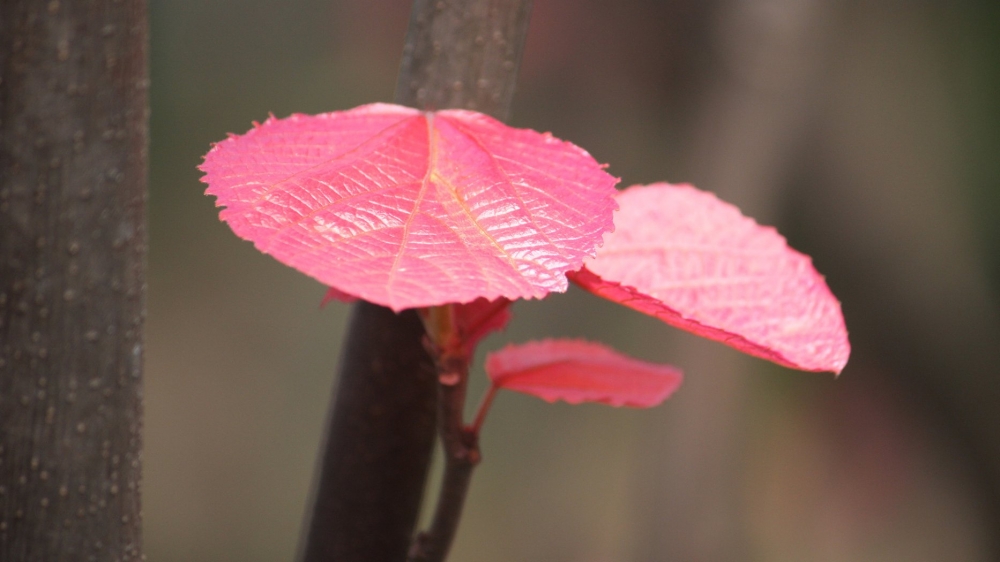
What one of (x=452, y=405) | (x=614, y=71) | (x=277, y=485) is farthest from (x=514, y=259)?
(x=277, y=485)

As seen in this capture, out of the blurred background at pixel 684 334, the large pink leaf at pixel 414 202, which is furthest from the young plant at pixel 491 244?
the blurred background at pixel 684 334

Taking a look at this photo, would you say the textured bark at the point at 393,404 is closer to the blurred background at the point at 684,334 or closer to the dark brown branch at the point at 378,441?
the dark brown branch at the point at 378,441

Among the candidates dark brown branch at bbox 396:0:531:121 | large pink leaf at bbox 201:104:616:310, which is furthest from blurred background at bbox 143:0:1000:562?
large pink leaf at bbox 201:104:616:310

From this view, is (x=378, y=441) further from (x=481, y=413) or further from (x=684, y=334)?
(x=684, y=334)

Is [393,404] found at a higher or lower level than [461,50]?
lower

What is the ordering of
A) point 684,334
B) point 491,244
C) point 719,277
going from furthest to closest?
1. point 684,334
2. point 719,277
3. point 491,244

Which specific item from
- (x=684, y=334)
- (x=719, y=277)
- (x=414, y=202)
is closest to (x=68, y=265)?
(x=414, y=202)

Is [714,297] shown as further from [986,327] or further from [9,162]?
[986,327]

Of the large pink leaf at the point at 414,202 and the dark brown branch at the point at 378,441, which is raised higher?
the large pink leaf at the point at 414,202
